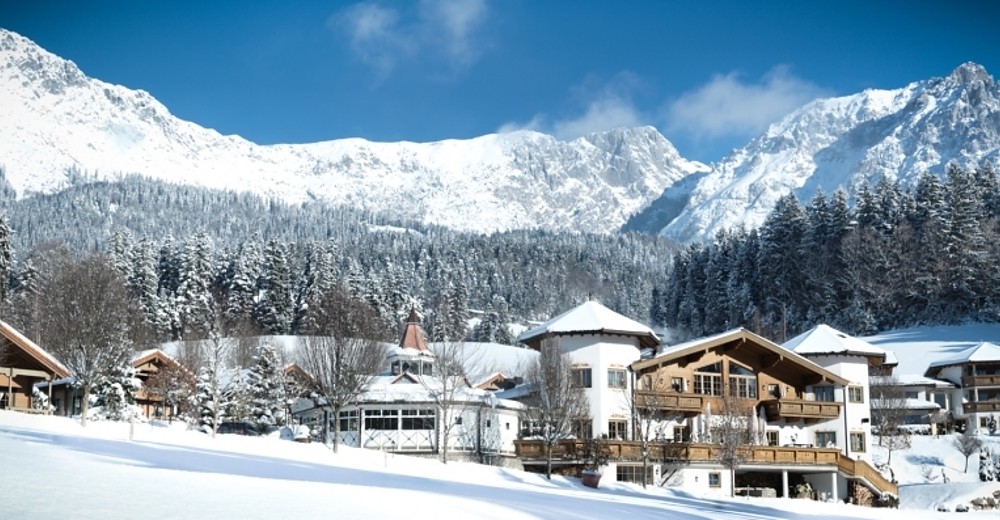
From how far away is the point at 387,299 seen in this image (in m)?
118

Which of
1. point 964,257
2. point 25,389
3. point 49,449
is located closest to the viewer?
point 49,449

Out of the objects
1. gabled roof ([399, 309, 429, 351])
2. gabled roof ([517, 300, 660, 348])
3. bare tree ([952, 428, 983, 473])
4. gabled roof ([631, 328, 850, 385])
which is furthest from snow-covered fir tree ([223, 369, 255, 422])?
bare tree ([952, 428, 983, 473])

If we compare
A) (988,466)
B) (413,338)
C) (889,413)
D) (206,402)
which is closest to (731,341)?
(988,466)

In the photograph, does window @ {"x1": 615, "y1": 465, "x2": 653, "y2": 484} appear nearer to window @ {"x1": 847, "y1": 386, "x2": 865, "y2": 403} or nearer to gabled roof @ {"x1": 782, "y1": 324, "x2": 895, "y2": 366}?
gabled roof @ {"x1": 782, "y1": 324, "x2": 895, "y2": 366}

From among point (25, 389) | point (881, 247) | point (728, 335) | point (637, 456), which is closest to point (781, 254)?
point (881, 247)

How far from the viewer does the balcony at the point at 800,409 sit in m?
52.7

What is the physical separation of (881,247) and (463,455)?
68.9 metres

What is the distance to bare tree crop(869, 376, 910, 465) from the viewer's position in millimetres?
65562

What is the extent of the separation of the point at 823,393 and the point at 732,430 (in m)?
14.0

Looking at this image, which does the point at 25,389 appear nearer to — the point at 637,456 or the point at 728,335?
the point at 637,456

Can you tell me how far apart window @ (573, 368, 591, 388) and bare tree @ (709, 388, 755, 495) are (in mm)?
6374

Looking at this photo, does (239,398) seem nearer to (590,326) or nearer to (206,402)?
(206,402)

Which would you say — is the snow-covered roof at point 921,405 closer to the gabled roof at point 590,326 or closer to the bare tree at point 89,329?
the gabled roof at point 590,326

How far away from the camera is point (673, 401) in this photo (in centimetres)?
4944
